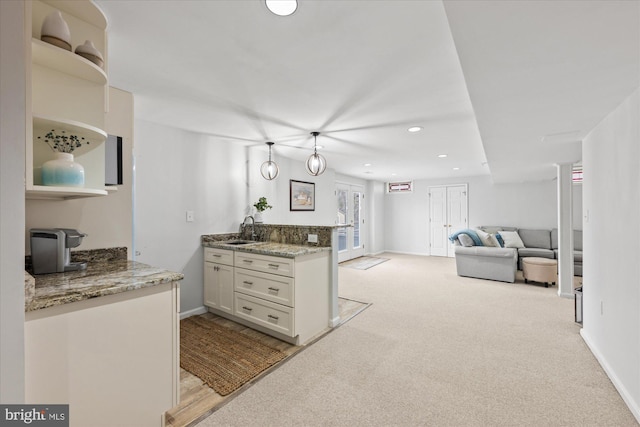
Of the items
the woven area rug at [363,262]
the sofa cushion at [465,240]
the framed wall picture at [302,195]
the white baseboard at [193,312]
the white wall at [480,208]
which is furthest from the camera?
the white wall at [480,208]

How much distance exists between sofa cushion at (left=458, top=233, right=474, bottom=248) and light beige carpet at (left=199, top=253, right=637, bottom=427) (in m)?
1.89

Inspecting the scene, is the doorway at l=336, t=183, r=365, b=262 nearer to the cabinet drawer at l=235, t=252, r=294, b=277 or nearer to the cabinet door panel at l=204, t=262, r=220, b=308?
the cabinet door panel at l=204, t=262, r=220, b=308

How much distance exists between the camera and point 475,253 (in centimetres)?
518

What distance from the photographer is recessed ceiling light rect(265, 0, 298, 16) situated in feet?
4.13

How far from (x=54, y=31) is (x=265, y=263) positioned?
7.06ft

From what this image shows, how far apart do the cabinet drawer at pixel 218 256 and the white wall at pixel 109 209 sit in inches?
44.7

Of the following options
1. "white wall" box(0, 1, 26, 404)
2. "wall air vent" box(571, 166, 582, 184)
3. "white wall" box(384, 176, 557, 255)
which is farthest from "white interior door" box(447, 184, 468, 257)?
"white wall" box(0, 1, 26, 404)

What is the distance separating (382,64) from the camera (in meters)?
1.80

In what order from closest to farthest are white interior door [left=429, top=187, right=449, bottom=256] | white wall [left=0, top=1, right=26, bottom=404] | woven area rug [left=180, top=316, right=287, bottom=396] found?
white wall [left=0, top=1, right=26, bottom=404] < woven area rug [left=180, top=316, right=287, bottom=396] < white interior door [left=429, top=187, right=449, bottom=256]

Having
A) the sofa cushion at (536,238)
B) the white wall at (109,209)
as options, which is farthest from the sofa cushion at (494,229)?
the white wall at (109,209)

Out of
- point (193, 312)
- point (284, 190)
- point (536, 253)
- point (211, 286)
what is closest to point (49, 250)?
point (211, 286)

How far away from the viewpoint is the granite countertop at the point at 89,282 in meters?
1.15

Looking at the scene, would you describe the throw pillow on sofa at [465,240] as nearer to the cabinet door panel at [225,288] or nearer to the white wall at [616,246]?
the white wall at [616,246]

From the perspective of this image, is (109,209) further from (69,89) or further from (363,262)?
(363,262)
